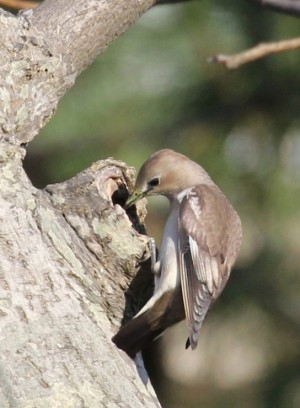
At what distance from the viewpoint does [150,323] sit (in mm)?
4375

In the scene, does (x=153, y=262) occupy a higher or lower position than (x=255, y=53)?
lower

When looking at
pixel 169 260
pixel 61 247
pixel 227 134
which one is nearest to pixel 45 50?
pixel 61 247

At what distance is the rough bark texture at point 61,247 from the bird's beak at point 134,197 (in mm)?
39

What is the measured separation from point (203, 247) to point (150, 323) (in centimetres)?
55

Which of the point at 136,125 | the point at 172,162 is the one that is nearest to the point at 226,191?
the point at 136,125

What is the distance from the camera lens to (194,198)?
5.05m

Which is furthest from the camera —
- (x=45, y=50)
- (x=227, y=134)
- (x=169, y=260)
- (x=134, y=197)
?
(x=227, y=134)

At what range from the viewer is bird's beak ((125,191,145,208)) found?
473cm

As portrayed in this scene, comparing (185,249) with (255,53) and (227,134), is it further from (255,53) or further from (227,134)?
(227,134)

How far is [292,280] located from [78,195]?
2.94 meters

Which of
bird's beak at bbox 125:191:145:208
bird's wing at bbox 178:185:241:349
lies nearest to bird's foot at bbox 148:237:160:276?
bird's wing at bbox 178:185:241:349

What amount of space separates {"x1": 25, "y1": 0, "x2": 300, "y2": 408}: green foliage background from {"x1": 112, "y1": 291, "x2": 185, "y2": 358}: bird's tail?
2198 millimetres

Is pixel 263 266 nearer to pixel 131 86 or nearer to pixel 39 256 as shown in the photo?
pixel 131 86

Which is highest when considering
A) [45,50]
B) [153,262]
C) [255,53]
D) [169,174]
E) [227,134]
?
[45,50]
